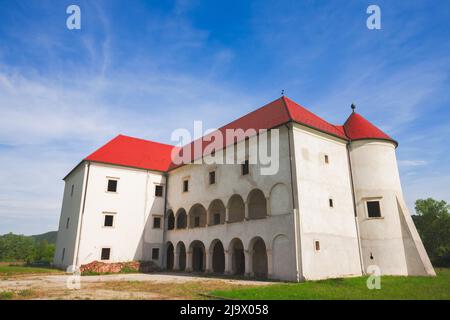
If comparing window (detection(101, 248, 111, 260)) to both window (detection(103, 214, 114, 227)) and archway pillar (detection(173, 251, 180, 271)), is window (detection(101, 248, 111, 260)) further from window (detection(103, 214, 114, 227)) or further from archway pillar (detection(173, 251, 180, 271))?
archway pillar (detection(173, 251, 180, 271))

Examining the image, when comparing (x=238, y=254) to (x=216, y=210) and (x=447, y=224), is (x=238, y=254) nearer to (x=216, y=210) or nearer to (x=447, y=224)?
(x=216, y=210)

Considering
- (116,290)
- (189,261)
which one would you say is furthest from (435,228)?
(116,290)

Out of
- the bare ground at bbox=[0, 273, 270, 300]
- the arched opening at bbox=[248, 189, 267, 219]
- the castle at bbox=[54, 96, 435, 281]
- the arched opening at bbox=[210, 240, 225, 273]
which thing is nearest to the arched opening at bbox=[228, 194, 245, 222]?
the castle at bbox=[54, 96, 435, 281]

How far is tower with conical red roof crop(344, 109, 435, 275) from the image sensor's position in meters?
20.3

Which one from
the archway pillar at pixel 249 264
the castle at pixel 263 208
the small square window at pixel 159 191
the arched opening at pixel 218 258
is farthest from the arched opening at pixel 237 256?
the small square window at pixel 159 191

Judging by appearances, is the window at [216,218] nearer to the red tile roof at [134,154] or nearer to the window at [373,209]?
the red tile roof at [134,154]

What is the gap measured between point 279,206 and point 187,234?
427 inches

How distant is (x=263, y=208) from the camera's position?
76.7 ft

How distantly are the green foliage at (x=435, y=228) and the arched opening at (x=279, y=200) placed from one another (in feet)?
93.8

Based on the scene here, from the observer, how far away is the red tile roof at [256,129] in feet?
71.3

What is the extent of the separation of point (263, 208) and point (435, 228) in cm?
3321

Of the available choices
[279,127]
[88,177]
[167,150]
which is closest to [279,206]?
[279,127]
